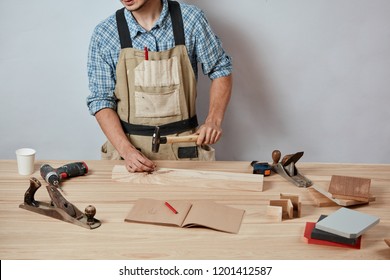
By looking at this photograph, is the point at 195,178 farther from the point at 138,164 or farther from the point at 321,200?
the point at 321,200

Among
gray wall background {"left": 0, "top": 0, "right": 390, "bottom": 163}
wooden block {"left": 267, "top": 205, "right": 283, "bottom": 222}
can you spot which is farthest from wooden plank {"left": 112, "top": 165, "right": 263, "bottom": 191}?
gray wall background {"left": 0, "top": 0, "right": 390, "bottom": 163}

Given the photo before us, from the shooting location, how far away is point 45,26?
363 centimetres

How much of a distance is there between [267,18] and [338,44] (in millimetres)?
506

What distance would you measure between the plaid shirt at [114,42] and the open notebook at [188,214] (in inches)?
39.2

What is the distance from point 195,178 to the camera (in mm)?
2588

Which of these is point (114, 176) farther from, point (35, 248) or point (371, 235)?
point (371, 235)

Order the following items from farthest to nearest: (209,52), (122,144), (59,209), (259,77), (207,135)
Result: (259,77) → (209,52) → (122,144) → (207,135) → (59,209)

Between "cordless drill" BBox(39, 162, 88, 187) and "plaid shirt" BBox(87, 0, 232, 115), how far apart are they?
557mm

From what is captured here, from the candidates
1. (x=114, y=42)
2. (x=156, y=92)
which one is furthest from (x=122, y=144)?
(x=114, y=42)

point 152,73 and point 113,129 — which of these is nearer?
point 113,129

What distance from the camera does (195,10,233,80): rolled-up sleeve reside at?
323 centimetres

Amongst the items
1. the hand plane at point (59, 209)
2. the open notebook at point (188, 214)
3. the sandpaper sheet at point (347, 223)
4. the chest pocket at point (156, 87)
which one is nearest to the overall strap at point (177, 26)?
the chest pocket at point (156, 87)

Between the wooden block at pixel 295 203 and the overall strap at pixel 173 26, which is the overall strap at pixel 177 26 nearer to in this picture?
the overall strap at pixel 173 26

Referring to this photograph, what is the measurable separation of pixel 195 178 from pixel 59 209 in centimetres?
65
